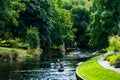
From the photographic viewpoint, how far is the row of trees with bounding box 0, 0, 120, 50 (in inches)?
2574

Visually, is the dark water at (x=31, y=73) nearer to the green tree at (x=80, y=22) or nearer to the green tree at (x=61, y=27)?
the green tree at (x=61, y=27)

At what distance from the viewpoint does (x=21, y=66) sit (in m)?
59.8

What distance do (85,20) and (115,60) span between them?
80893mm

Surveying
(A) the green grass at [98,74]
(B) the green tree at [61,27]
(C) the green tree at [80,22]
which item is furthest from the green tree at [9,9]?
(C) the green tree at [80,22]

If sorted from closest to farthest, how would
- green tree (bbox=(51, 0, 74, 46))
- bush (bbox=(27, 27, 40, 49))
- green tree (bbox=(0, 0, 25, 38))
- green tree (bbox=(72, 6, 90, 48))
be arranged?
green tree (bbox=(0, 0, 25, 38)), bush (bbox=(27, 27, 40, 49)), green tree (bbox=(51, 0, 74, 46)), green tree (bbox=(72, 6, 90, 48))

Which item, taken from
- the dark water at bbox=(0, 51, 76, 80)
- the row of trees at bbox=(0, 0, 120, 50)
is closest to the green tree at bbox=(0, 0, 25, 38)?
the row of trees at bbox=(0, 0, 120, 50)

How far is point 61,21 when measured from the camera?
118000 mm

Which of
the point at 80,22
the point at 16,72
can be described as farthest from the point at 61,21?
the point at 16,72

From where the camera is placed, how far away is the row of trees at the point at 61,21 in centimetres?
6538

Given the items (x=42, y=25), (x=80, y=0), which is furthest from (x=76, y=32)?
(x=42, y=25)

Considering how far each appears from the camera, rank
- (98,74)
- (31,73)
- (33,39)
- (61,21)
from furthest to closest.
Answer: (61,21) → (33,39) → (31,73) → (98,74)

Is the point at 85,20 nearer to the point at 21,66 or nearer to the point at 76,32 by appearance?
the point at 76,32

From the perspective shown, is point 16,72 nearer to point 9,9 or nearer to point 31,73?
point 31,73

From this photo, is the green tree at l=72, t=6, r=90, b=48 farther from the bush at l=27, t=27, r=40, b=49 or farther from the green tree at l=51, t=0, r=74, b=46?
the bush at l=27, t=27, r=40, b=49
